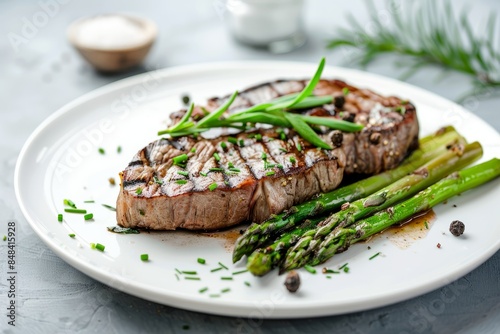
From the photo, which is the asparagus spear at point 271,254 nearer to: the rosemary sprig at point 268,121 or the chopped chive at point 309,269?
the chopped chive at point 309,269

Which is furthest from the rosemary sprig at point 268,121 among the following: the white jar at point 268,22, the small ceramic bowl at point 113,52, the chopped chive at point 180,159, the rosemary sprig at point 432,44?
the white jar at point 268,22

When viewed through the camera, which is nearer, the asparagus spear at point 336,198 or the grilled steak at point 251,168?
the asparagus spear at point 336,198

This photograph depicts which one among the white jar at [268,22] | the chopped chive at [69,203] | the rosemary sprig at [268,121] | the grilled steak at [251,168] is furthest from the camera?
the white jar at [268,22]

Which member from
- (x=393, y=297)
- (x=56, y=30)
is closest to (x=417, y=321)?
(x=393, y=297)

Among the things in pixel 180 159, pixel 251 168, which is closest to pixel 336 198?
pixel 251 168

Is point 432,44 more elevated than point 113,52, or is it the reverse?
point 432,44

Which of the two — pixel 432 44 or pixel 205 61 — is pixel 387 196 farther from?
pixel 205 61

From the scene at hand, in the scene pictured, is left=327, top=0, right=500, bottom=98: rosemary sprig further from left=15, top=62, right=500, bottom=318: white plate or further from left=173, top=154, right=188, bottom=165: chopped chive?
left=173, top=154, right=188, bottom=165: chopped chive
